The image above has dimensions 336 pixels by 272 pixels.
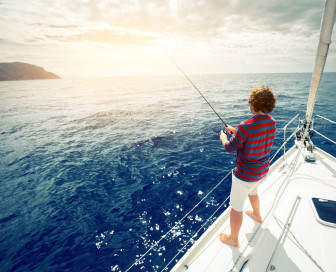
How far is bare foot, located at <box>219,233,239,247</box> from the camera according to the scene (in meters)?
2.80

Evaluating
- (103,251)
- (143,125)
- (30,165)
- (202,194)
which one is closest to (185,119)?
(143,125)

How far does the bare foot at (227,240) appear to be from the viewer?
9.18ft

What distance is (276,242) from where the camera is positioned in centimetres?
277

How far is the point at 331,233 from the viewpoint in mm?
2793

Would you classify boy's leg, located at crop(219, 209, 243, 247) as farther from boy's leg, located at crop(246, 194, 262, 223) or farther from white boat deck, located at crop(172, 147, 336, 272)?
boy's leg, located at crop(246, 194, 262, 223)

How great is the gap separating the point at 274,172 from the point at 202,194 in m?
3.03

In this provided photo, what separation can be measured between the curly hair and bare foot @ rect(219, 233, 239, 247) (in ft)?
7.03

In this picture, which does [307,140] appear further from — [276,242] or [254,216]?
[276,242]

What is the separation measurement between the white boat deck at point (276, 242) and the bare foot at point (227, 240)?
0.06 meters

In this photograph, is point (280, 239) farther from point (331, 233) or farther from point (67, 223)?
point (67, 223)

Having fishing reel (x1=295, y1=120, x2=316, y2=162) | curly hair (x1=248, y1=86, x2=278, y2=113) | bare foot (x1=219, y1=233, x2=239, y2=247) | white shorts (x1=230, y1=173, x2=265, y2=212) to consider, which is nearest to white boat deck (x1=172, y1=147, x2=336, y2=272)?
A: bare foot (x1=219, y1=233, x2=239, y2=247)

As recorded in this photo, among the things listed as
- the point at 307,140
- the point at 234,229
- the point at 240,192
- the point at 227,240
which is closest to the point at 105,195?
the point at 227,240

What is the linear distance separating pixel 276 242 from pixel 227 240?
2.54ft

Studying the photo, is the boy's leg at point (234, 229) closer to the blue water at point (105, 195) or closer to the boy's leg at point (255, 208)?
the boy's leg at point (255, 208)
